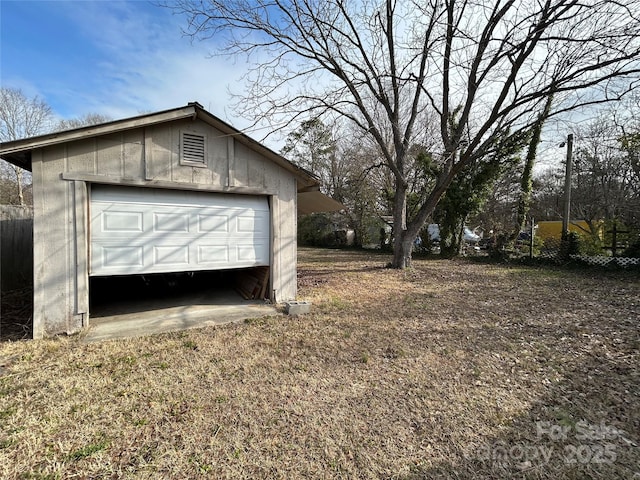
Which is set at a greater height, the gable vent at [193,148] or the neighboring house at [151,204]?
the gable vent at [193,148]

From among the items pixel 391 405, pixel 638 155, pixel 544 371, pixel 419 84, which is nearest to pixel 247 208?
pixel 391 405

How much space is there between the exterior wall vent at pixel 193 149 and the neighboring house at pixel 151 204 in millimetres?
17

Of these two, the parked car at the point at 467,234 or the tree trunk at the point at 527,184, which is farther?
the parked car at the point at 467,234

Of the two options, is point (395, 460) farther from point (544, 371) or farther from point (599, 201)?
point (599, 201)

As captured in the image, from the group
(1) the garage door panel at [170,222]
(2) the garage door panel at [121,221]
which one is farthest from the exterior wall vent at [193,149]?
(2) the garage door panel at [121,221]

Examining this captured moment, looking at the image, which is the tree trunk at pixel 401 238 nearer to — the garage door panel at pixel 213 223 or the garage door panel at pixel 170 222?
the garage door panel at pixel 213 223

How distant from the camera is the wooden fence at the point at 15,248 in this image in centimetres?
681

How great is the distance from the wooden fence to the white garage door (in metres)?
4.47

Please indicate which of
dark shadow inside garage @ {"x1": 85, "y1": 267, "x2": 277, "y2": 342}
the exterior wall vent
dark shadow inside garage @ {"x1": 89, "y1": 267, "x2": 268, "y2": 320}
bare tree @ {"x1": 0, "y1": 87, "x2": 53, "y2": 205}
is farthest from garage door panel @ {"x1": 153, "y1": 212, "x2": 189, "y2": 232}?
bare tree @ {"x1": 0, "y1": 87, "x2": 53, "y2": 205}

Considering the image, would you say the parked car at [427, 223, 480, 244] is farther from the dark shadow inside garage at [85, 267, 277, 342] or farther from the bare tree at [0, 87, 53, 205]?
the bare tree at [0, 87, 53, 205]

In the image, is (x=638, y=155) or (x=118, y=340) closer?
(x=118, y=340)

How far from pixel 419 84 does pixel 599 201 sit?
1297 cm

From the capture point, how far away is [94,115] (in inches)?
837

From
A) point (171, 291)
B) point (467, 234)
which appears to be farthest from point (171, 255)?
point (467, 234)
